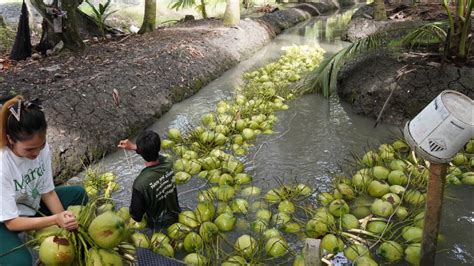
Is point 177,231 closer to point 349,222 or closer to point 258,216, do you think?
point 258,216

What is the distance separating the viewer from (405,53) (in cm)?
585

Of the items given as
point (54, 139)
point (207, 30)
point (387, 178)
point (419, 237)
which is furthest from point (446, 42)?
point (207, 30)

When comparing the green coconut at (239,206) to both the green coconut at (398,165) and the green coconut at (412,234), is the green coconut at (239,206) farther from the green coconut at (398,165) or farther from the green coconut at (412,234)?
the green coconut at (398,165)

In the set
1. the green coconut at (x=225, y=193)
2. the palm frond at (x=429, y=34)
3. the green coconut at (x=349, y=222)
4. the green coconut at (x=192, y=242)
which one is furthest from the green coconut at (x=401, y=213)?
the palm frond at (x=429, y=34)

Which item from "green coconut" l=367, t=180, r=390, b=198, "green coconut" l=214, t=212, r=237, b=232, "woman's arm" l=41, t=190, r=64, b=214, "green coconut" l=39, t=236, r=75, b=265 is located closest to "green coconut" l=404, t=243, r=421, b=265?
"green coconut" l=367, t=180, r=390, b=198

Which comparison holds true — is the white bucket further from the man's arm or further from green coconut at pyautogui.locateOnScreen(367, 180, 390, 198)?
the man's arm

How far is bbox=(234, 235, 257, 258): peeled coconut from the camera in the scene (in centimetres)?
258

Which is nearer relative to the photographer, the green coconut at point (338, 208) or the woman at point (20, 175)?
the woman at point (20, 175)

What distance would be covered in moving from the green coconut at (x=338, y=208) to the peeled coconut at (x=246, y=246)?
0.73m

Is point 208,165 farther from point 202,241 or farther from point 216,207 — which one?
point 202,241

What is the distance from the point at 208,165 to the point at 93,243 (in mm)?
2104

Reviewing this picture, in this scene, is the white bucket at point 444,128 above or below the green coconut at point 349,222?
above

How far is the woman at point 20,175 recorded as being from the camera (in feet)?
6.96

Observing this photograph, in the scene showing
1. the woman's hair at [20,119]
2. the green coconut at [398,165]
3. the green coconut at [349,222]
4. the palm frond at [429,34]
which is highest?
the woman's hair at [20,119]
